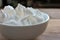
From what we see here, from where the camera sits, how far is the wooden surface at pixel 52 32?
900mm

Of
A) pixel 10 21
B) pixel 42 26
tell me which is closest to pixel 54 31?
pixel 42 26

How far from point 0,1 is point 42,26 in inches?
74.4

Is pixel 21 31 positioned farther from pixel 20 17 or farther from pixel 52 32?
pixel 52 32

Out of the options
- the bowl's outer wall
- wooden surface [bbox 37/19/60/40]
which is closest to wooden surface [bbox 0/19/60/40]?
wooden surface [bbox 37/19/60/40]

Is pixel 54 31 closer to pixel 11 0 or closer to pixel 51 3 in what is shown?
pixel 11 0

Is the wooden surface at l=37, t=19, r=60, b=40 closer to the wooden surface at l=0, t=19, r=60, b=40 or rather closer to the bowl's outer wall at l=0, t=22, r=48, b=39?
the wooden surface at l=0, t=19, r=60, b=40

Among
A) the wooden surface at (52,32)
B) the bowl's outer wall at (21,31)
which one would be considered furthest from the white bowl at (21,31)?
the wooden surface at (52,32)

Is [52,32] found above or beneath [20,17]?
beneath

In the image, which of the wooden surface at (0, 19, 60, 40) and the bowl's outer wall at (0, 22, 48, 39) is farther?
the wooden surface at (0, 19, 60, 40)

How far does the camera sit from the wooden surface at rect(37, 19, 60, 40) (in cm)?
90

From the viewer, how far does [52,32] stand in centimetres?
97

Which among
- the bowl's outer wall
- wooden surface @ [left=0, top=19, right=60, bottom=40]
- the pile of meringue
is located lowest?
wooden surface @ [left=0, top=19, right=60, bottom=40]

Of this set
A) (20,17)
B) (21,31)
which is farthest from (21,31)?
(20,17)

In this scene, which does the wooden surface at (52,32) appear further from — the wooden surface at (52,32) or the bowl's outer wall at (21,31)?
the bowl's outer wall at (21,31)
